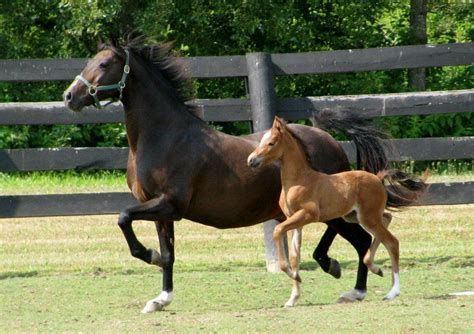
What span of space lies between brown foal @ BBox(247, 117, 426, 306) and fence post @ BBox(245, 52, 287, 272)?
75.8 inches

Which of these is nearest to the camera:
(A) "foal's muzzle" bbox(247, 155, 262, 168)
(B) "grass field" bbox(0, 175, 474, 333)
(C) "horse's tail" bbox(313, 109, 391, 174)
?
(B) "grass field" bbox(0, 175, 474, 333)

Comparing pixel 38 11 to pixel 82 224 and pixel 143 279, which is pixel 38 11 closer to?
pixel 82 224

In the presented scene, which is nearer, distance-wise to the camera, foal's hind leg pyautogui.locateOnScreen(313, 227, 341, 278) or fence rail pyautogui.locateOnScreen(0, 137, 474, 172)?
foal's hind leg pyautogui.locateOnScreen(313, 227, 341, 278)

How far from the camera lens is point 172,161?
8.48 m

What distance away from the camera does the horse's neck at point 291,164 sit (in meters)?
8.11

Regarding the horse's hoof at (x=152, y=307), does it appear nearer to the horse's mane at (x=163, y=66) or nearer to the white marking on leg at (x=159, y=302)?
the white marking on leg at (x=159, y=302)

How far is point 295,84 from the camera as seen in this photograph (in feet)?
60.4

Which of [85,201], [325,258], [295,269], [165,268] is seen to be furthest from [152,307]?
[85,201]

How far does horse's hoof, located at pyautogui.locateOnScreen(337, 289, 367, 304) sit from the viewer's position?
847 cm

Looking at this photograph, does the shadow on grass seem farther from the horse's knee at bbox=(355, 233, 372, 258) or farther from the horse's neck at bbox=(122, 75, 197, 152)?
the horse's knee at bbox=(355, 233, 372, 258)

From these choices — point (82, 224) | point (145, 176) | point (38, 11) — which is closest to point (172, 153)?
point (145, 176)

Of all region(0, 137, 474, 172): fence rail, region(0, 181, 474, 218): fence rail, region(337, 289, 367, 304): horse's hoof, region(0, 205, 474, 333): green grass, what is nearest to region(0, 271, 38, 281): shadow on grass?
region(0, 205, 474, 333): green grass

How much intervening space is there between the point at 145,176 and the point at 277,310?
4.72ft

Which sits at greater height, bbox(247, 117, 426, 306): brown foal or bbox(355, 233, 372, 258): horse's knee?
bbox(247, 117, 426, 306): brown foal
